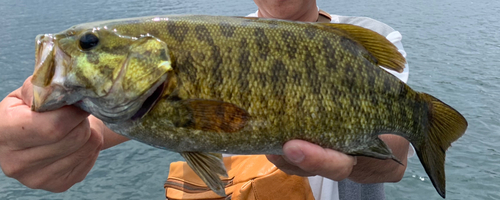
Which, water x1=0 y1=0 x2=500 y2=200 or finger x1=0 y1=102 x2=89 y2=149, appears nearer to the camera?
finger x1=0 y1=102 x2=89 y2=149

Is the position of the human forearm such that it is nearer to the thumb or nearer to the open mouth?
the open mouth

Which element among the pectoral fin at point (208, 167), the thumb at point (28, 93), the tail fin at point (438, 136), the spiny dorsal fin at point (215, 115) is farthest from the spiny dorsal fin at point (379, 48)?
the thumb at point (28, 93)

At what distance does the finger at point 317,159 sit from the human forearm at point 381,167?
530 millimetres

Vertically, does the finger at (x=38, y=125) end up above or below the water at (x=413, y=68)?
above

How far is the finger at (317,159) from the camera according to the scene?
1.76 metres

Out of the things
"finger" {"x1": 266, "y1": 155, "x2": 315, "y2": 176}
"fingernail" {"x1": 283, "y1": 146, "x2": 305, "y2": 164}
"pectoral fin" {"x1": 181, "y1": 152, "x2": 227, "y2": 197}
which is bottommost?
"finger" {"x1": 266, "y1": 155, "x2": 315, "y2": 176}

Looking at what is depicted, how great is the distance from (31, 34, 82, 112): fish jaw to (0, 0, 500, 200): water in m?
5.13

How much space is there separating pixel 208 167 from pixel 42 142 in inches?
29.3

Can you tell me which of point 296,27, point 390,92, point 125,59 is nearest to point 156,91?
point 125,59

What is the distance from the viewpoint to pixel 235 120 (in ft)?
5.52

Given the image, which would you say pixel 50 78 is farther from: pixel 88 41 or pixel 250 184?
pixel 250 184

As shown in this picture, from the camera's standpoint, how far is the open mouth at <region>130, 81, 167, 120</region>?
1639mm

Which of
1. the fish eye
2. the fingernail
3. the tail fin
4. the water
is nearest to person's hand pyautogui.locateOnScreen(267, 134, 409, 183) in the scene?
the fingernail

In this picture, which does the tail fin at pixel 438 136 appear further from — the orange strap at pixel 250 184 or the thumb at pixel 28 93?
the thumb at pixel 28 93
